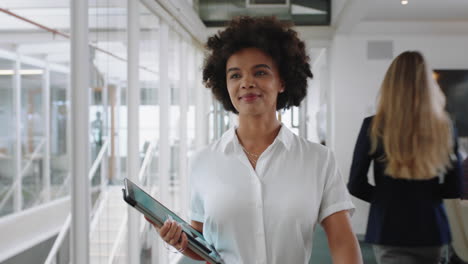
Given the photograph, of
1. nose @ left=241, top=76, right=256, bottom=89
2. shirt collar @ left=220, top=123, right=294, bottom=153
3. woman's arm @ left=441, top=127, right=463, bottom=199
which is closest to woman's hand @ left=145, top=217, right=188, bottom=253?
shirt collar @ left=220, top=123, right=294, bottom=153

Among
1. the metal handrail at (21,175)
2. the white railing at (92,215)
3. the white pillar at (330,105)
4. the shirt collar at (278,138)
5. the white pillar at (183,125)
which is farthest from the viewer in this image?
the white pillar at (330,105)

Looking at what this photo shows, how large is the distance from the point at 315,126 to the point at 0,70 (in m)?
6.10

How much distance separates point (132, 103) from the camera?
3.13m

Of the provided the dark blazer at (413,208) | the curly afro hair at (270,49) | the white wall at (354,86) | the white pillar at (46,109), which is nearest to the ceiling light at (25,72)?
the white pillar at (46,109)

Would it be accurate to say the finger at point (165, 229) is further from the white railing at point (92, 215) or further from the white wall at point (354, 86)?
the white wall at point (354, 86)

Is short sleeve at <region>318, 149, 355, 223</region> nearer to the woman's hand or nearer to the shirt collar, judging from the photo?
the shirt collar

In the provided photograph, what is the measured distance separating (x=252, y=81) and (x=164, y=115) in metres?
3.03

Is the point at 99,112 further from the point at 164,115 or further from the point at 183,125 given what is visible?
the point at 183,125

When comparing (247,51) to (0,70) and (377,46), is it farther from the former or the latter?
(377,46)

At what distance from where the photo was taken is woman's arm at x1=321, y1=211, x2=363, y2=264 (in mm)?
1059

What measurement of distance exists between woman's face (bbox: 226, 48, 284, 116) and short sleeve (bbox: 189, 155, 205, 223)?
23cm

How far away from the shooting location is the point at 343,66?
5.97 metres

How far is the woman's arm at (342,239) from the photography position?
1059 millimetres

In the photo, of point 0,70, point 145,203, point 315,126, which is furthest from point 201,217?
point 315,126
